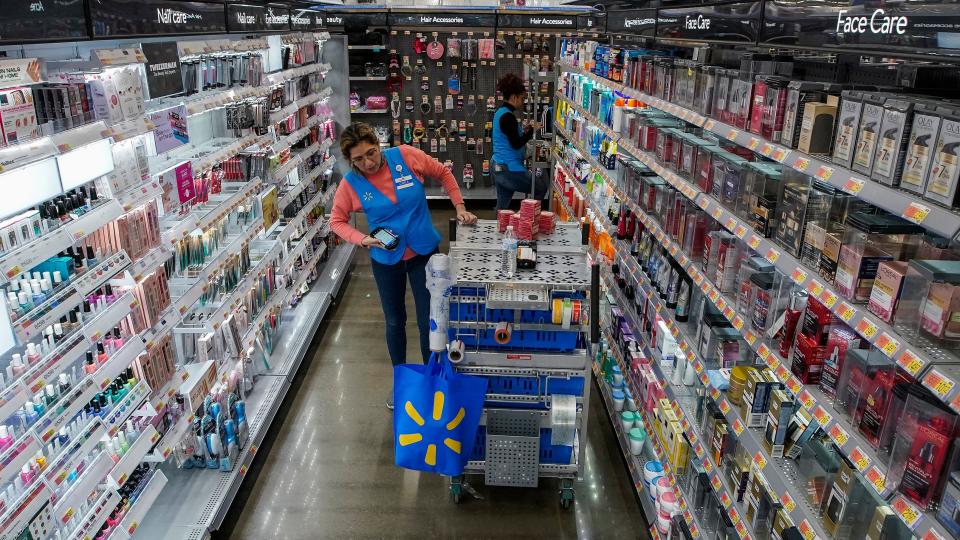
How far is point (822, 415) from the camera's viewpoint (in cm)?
214

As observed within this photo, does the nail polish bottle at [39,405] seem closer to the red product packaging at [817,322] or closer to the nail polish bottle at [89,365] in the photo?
the nail polish bottle at [89,365]

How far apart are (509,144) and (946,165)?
18.4 ft

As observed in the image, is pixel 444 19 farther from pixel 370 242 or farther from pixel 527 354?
pixel 527 354

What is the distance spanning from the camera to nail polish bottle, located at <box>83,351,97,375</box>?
109 inches

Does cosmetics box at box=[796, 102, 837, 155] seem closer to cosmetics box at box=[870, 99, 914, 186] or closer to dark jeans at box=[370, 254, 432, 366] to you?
cosmetics box at box=[870, 99, 914, 186]

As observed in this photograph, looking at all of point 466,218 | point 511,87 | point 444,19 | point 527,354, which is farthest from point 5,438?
point 444,19

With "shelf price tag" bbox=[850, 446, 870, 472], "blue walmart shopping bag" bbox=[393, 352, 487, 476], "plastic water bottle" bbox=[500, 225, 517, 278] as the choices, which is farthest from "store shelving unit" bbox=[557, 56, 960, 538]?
"blue walmart shopping bag" bbox=[393, 352, 487, 476]

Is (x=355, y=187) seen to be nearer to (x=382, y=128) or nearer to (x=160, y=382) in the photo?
(x=160, y=382)

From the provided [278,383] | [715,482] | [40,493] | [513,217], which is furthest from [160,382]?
[715,482]

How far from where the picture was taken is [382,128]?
32.7 feet

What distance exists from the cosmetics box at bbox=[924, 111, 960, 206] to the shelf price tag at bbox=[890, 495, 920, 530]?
76 centimetres

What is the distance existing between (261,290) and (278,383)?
0.71 meters

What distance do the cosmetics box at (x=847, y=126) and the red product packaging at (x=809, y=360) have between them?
59 cm

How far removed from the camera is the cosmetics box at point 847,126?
2088mm
